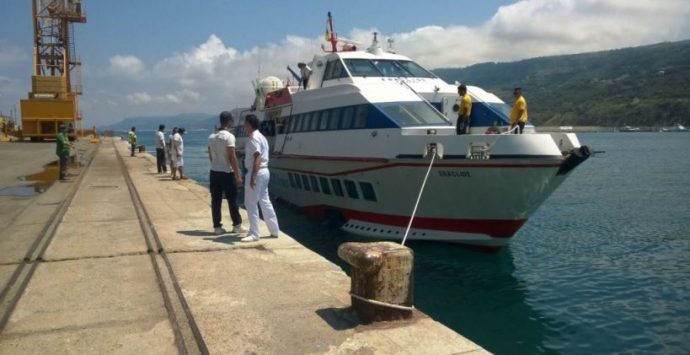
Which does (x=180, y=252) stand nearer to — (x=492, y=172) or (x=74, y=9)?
(x=492, y=172)

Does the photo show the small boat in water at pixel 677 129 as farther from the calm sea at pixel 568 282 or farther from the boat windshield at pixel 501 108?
the boat windshield at pixel 501 108

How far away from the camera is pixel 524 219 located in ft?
36.0

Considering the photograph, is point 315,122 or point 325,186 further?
point 315,122

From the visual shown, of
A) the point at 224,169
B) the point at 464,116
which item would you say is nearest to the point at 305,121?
the point at 464,116

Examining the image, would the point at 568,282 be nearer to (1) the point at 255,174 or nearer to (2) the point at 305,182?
(1) the point at 255,174

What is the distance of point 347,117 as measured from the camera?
42.3ft

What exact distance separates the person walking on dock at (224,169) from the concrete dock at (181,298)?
500mm

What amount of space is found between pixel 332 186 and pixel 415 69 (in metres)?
4.14

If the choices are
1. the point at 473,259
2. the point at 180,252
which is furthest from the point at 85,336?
the point at 473,259

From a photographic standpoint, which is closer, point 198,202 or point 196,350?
point 196,350

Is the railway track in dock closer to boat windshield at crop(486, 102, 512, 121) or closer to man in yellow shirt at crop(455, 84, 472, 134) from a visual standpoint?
man in yellow shirt at crop(455, 84, 472, 134)

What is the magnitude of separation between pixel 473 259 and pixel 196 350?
858cm

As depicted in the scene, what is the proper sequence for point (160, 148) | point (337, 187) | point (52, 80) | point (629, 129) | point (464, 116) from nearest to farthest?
point (464, 116) → point (337, 187) → point (160, 148) → point (52, 80) → point (629, 129)

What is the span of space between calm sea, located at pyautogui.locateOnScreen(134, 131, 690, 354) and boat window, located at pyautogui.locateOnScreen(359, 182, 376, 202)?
1.40 m
